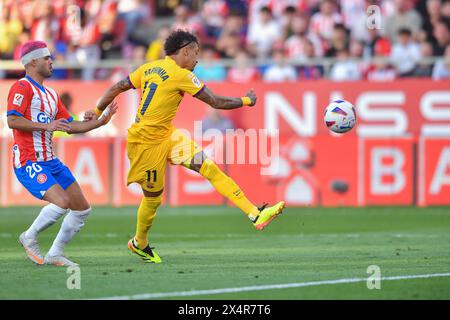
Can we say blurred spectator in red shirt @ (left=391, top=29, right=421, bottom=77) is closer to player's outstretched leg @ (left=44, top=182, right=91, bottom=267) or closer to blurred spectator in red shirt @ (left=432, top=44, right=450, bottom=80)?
blurred spectator in red shirt @ (left=432, top=44, right=450, bottom=80)

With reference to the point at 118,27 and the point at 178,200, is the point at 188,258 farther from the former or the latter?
the point at 118,27

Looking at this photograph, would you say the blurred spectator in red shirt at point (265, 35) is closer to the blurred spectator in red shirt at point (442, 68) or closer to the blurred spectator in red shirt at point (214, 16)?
the blurred spectator in red shirt at point (214, 16)

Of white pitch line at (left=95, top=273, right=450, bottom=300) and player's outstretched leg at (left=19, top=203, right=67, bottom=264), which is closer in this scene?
white pitch line at (left=95, top=273, right=450, bottom=300)

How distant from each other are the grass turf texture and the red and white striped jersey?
1.12m

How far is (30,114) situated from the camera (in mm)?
10328

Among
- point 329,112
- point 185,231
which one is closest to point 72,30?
point 185,231

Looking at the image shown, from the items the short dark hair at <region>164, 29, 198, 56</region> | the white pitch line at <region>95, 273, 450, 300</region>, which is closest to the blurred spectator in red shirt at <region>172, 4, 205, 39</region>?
the short dark hair at <region>164, 29, 198, 56</region>

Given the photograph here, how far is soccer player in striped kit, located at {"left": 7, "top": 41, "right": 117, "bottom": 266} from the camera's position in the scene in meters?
10.3

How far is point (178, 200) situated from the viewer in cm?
2044

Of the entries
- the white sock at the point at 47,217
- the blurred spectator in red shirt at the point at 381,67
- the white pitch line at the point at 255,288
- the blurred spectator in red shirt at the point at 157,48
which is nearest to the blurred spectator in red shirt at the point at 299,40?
the blurred spectator in red shirt at the point at 381,67

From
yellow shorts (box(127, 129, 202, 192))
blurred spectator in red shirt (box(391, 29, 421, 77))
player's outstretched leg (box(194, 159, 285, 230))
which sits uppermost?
blurred spectator in red shirt (box(391, 29, 421, 77))

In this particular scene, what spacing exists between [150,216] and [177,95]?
129 cm

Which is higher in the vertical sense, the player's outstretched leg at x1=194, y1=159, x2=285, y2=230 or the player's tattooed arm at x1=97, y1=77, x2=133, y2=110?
the player's tattooed arm at x1=97, y1=77, x2=133, y2=110

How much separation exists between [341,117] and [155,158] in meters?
2.93
